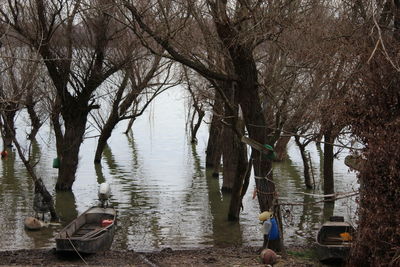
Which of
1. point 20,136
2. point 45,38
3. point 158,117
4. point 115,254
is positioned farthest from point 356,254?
point 158,117

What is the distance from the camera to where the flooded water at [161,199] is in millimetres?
19938

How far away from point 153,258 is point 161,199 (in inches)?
425

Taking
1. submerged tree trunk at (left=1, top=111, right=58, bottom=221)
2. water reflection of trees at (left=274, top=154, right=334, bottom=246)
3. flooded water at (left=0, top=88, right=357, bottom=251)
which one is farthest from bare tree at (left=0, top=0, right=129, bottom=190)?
water reflection of trees at (left=274, top=154, right=334, bottom=246)

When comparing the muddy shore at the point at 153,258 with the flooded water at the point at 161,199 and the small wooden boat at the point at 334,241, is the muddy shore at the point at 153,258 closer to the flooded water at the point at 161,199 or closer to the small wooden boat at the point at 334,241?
the small wooden boat at the point at 334,241

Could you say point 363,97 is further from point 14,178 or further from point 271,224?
point 14,178

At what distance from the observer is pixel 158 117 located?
67.1 m

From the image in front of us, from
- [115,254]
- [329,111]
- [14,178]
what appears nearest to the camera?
[329,111]

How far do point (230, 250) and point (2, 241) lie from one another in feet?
21.1

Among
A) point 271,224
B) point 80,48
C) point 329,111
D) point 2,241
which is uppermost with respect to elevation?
point 80,48

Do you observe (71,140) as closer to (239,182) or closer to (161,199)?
(161,199)

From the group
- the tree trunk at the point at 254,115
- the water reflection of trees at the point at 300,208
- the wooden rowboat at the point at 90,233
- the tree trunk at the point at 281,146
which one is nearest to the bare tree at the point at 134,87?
the tree trunk at the point at 281,146

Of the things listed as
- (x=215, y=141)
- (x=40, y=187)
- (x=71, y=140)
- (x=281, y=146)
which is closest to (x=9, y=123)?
(x=71, y=140)

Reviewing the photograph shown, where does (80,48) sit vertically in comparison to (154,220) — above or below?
above

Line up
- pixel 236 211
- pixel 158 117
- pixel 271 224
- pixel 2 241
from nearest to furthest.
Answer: pixel 271 224
pixel 2 241
pixel 236 211
pixel 158 117
